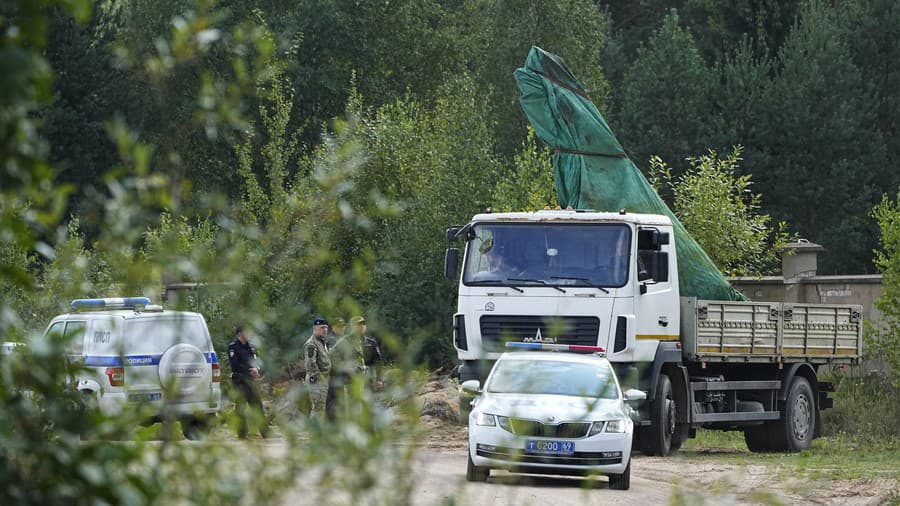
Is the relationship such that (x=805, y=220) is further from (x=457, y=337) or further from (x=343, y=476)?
(x=343, y=476)

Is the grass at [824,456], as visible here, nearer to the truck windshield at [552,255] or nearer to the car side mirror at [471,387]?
the truck windshield at [552,255]

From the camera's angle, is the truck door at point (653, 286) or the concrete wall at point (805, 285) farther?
the concrete wall at point (805, 285)

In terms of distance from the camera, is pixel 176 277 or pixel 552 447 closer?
pixel 176 277

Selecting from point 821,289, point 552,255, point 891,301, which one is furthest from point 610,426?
point 821,289

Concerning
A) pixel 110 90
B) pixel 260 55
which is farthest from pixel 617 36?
pixel 260 55

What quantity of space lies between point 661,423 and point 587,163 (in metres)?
5.21

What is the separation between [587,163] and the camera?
69.5 ft

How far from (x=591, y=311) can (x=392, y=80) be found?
3456cm

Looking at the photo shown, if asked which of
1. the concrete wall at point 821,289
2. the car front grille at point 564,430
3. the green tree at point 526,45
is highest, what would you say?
the green tree at point 526,45

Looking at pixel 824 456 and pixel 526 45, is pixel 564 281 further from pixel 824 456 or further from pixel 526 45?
pixel 526 45

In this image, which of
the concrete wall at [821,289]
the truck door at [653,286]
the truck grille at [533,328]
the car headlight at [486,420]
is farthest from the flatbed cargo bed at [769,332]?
the concrete wall at [821,289]

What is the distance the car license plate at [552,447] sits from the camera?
13508 mm

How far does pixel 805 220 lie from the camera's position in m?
43.8

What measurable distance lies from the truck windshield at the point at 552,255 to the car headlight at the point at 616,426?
339 centimetres
